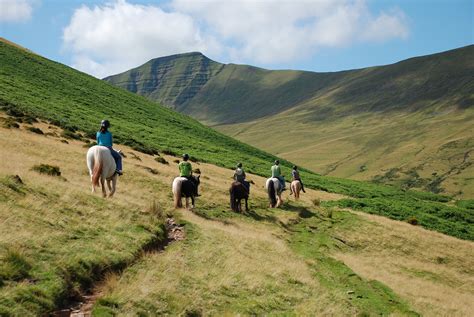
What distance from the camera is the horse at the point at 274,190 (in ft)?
114

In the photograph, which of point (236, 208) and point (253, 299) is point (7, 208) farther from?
point (236, 208)

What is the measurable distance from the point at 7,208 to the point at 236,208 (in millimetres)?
18100

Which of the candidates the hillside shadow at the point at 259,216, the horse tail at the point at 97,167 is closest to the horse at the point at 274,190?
the hillside shadow at the point at 259,216

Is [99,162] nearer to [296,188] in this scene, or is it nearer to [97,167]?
[97,167]

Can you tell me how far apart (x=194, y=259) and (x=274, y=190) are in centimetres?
1913

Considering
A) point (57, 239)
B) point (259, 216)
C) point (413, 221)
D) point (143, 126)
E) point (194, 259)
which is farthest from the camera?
point (143, 126)

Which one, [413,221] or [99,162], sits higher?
[99,162]

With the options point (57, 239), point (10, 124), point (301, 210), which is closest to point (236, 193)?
point (301, 210)

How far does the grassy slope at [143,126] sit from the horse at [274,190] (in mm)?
11328

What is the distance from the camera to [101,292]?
39.8 ft

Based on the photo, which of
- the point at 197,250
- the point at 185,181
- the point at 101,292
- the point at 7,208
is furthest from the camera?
the point at 185,181

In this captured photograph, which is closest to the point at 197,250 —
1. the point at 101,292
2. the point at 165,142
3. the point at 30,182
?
the point at 101,292

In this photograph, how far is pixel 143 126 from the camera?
9006 centimetres

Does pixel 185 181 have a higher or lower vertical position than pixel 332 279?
higher
